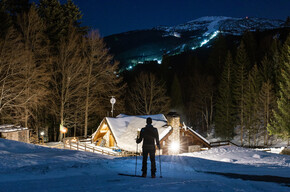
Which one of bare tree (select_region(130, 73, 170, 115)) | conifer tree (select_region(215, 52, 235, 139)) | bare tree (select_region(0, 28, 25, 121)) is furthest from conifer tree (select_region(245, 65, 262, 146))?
bare tree (select_region(0, 28, 25, 121))

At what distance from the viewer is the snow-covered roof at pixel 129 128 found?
2347cm

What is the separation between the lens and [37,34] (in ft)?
85.9

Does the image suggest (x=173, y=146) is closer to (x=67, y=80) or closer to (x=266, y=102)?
(x=67, y=80)

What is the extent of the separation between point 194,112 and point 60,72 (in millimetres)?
34206

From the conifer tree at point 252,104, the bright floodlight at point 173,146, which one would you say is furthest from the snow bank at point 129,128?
the conifer tree at point 252,104

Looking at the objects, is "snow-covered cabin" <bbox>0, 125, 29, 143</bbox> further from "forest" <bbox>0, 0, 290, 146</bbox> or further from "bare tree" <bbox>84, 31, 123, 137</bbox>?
"bare tree" <bbox>84, 31, 123, 137</bbox>

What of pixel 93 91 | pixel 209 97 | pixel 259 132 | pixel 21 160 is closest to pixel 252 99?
pixel 259 132

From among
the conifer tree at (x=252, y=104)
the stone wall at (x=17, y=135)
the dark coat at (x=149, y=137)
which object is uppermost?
the conifer tree at (x=252, y=104)

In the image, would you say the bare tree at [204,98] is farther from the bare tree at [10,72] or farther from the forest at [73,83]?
the bare tree at [10,72]

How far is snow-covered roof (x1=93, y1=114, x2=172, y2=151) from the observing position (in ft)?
77.0

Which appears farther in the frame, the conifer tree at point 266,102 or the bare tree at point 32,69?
the conifer tree at point 266,102

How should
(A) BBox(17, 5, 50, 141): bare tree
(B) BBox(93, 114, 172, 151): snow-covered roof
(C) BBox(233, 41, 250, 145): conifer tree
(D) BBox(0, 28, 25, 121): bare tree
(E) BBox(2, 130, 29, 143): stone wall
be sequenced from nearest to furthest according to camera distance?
(E) BBox(2, 130, 29, 143): stone wall, (D) BBox(0, 28, 25, 121): bare tree, (A) BBox(17, 5, 50, 141): bare tree, (B) BBox(93, 114, 172, 151): snow-covered roof, (C) BBox(233, 41, 250, 145): conifer tree

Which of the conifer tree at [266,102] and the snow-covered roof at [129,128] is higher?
the conifer tree at [266,102]

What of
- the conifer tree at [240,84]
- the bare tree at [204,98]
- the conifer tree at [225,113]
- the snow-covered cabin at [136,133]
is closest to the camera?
the snow-covered cabin at [136,133]
